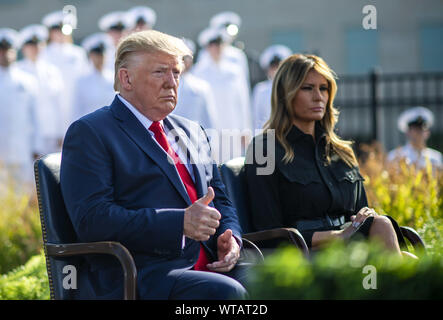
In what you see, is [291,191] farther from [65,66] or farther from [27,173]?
[65,66]

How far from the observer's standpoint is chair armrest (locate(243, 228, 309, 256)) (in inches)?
153

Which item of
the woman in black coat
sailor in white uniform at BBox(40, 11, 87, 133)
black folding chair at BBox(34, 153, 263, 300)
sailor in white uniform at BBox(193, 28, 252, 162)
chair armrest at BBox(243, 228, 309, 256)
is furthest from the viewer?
sailor in white uniform at BBox(40, 11, 87, 133)

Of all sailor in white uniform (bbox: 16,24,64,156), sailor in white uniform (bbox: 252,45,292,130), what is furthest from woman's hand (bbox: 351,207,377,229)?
sailor in white uniform (bbox: 16,24,64,156)

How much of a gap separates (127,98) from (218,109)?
269 inches

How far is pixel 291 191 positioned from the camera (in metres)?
4.33

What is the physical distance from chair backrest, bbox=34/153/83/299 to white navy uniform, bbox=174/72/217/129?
4785mm

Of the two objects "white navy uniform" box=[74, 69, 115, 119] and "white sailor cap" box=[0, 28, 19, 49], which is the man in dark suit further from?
"white sailor cap" box=[0, 28, 19, 49]

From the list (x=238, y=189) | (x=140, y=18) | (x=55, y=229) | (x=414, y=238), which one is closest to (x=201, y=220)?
(x=55, y=229)

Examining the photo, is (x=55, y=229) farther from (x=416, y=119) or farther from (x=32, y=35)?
(x=32, y=35)

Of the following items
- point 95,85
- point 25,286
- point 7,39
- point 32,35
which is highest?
point 32,35

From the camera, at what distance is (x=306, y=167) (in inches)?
175

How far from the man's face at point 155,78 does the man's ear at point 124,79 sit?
18 mm

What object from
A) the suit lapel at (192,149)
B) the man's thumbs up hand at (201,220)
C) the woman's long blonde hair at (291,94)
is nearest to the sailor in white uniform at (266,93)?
the woman's long blonde hair at (291,94)

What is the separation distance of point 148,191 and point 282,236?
0.87 meters
